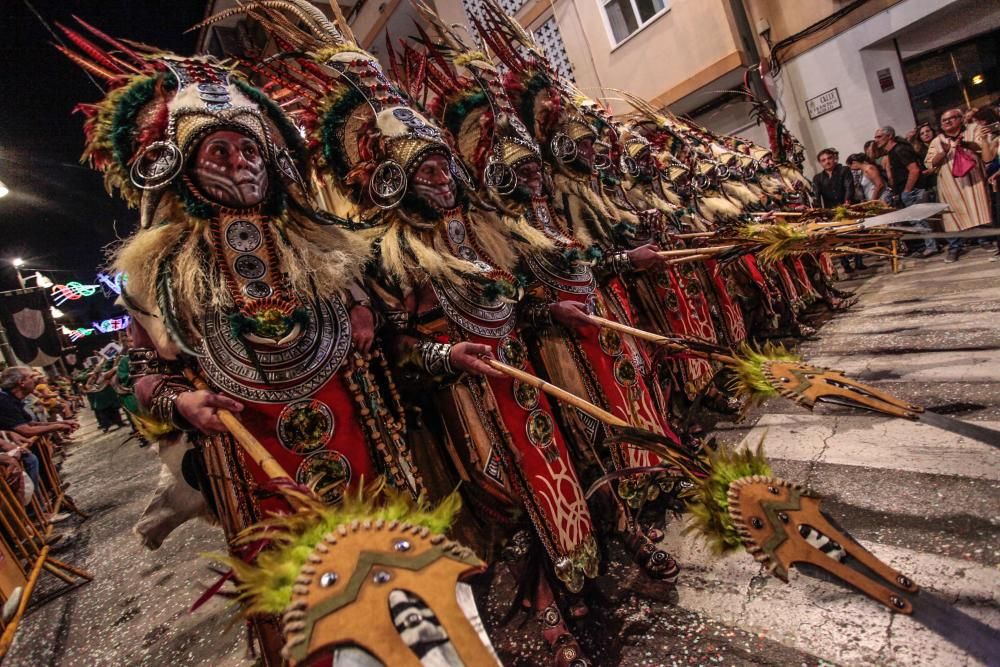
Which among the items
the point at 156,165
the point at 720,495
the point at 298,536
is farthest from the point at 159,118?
the point at 720,495

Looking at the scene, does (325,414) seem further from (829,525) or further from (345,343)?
(829,525)

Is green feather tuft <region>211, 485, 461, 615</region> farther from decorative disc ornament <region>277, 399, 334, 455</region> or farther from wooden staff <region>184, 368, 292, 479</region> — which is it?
decorative disc ornament <region>277, 399, 334, 455</region>

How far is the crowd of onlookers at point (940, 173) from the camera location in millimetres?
6762

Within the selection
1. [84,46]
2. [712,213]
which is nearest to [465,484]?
[84,46]

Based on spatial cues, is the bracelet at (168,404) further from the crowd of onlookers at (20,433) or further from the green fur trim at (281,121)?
the crowd of onlookers at (20,433)

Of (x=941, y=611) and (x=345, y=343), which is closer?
(x=941, y=611)

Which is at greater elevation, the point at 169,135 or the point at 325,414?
the point at 169,135

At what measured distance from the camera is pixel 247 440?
152 centimetres

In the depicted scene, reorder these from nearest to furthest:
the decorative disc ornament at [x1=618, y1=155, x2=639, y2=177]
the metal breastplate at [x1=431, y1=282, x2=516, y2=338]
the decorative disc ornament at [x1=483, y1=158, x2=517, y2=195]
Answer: the metal breastplate at [x1=431, y1=282, x2=516, y2=338] < the decorative disc ornament at [x1=483, y1=158, x2=517, y2=195] < the decorative disc ornament at [x1=618, y1=155, x2=639, y2=177]

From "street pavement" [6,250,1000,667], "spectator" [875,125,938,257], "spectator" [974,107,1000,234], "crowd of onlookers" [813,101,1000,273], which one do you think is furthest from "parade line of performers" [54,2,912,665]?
"spectator" [875,125,938,257]

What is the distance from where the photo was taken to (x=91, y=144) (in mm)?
2072

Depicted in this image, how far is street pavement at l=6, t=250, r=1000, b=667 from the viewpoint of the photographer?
173cm

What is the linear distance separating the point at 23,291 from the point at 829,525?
16999 mm

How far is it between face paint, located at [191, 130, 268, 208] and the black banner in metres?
14.1
